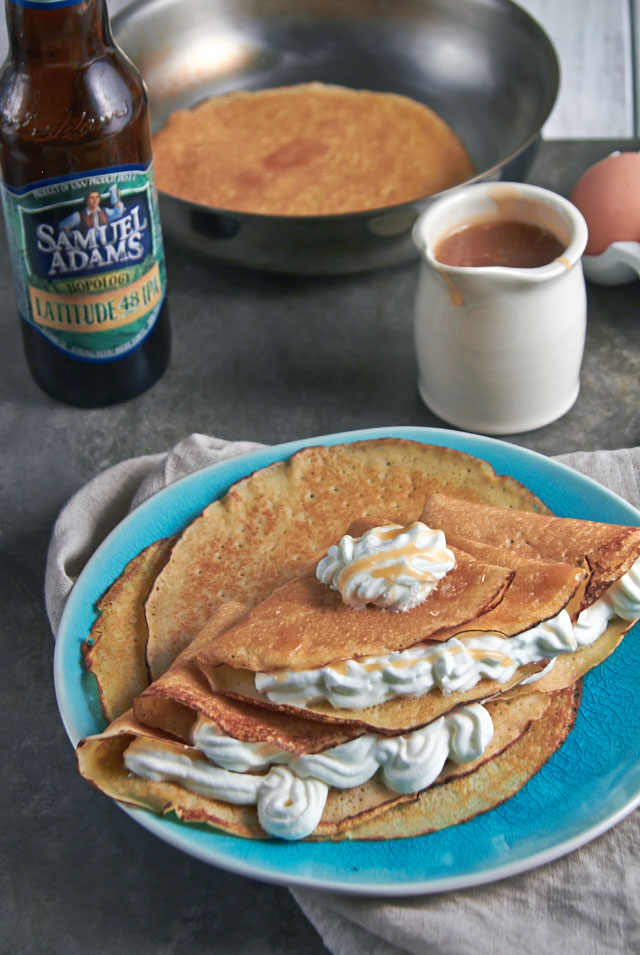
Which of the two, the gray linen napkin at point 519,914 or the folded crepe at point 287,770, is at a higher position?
the folded crepe at point 287,770

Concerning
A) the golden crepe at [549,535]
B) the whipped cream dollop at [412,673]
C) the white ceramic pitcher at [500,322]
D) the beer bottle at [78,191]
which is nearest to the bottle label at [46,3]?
the beer bottle at [78,191]

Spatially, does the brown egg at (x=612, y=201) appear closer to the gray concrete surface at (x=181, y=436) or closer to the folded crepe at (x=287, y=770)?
the gray concrete surface at (x=181, y=436)

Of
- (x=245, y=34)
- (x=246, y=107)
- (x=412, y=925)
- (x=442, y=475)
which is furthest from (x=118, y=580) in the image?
(x=245, y=34)

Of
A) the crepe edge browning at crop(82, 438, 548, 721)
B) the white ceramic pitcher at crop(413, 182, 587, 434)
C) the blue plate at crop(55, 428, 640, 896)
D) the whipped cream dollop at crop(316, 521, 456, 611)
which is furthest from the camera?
the white ceramic pitcher at crop(413, 182, 587, 434)

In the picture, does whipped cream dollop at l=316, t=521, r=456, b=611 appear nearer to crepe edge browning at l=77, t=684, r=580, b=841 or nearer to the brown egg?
crepe edge browning at l=77, t=684, r=580, b=841

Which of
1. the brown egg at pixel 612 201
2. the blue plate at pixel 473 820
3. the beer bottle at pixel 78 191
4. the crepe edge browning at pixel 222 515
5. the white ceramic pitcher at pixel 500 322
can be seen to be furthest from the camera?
the brown egg at pixel 612 201

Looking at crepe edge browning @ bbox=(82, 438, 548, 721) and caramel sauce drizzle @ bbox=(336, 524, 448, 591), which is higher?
caramel sauce drizzle @ bbox=(336, 524, 448, 591)

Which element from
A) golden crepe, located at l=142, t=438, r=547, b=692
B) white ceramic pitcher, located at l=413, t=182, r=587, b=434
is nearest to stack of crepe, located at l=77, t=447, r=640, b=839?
golden crepe, located at l=142, t=438, r=547, b=692

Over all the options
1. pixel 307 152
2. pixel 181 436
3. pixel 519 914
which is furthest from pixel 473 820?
pixel 307 152
